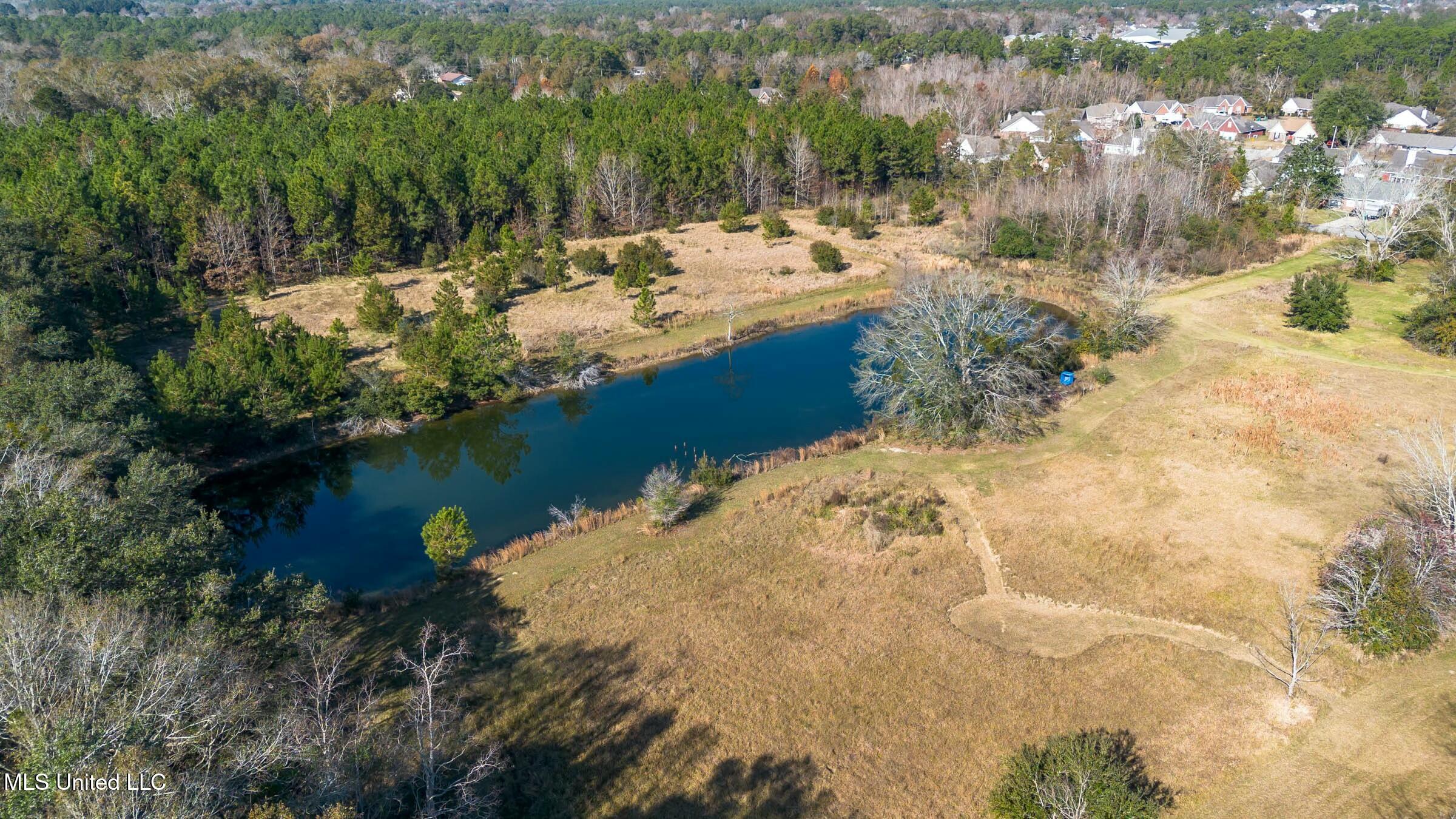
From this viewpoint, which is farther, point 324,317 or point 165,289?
point 324,317

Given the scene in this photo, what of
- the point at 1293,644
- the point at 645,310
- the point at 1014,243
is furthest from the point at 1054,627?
the point at 1014,243

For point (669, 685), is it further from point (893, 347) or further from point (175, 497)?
point (893, 347)

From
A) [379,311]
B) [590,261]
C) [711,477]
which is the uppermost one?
[379,311]

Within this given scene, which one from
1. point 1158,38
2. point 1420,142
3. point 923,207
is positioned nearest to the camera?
point 923,207

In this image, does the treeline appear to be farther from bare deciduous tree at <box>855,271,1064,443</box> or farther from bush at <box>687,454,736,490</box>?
bare deciduous tree at <box>855,271,1064,443</box>

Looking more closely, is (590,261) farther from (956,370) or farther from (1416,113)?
(1416,113)

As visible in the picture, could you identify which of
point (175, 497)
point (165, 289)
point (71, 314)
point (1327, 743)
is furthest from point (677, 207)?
point (1327, 743)

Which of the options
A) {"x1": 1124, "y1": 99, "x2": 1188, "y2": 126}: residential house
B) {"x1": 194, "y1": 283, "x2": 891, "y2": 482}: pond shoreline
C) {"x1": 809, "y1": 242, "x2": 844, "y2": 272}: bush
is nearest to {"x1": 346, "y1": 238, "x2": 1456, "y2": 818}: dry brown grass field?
{"x1": 194, "y1": 283, "x2": 891, "y2": 482}: pond shoreline
